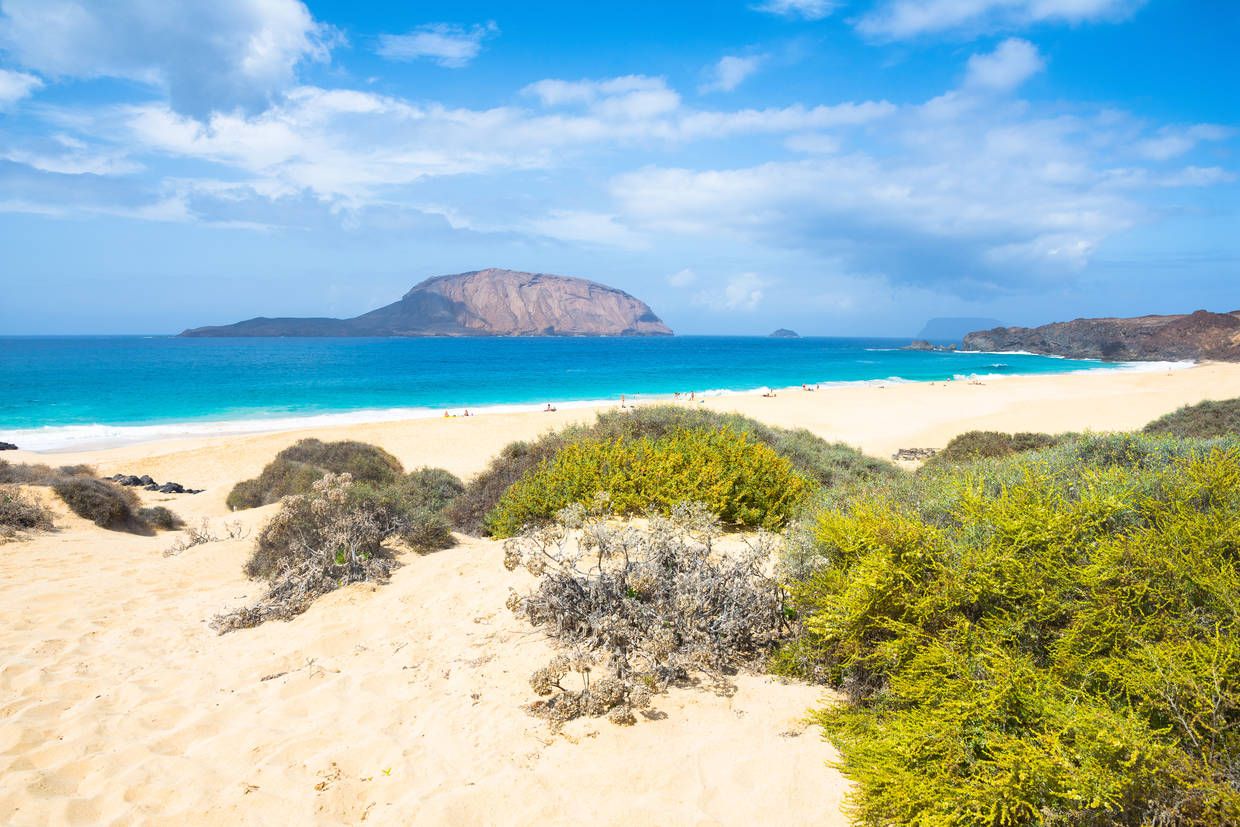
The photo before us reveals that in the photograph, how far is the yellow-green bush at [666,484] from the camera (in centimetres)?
709

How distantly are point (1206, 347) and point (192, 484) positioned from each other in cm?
8752

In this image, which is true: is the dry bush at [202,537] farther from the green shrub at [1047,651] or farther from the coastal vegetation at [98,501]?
the green shrub at [1047,651]

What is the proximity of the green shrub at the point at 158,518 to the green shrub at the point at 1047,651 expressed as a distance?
13041mm

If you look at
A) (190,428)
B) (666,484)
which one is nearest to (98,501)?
(666,484)

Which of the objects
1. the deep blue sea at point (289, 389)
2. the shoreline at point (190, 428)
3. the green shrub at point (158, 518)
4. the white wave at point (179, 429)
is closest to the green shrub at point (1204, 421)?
the shoreline at point (190, 428)

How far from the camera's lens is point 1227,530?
292 centimetres

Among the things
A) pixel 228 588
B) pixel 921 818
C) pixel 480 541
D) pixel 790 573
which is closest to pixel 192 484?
pixel 228 588

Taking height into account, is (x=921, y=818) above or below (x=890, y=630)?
below

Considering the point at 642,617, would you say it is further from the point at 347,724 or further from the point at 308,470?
the point at 308,470

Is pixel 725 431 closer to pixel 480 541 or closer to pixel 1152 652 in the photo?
pixel 480 541

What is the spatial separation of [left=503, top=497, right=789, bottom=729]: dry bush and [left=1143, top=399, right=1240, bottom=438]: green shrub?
11477mm

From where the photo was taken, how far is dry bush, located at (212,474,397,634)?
20.7 ft

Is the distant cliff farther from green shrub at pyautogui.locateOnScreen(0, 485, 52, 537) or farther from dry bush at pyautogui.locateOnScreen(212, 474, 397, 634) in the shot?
green shrub at pyautogui.locateOnScreen(0, 485, 52, 537)

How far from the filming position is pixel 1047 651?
307 centimetres
